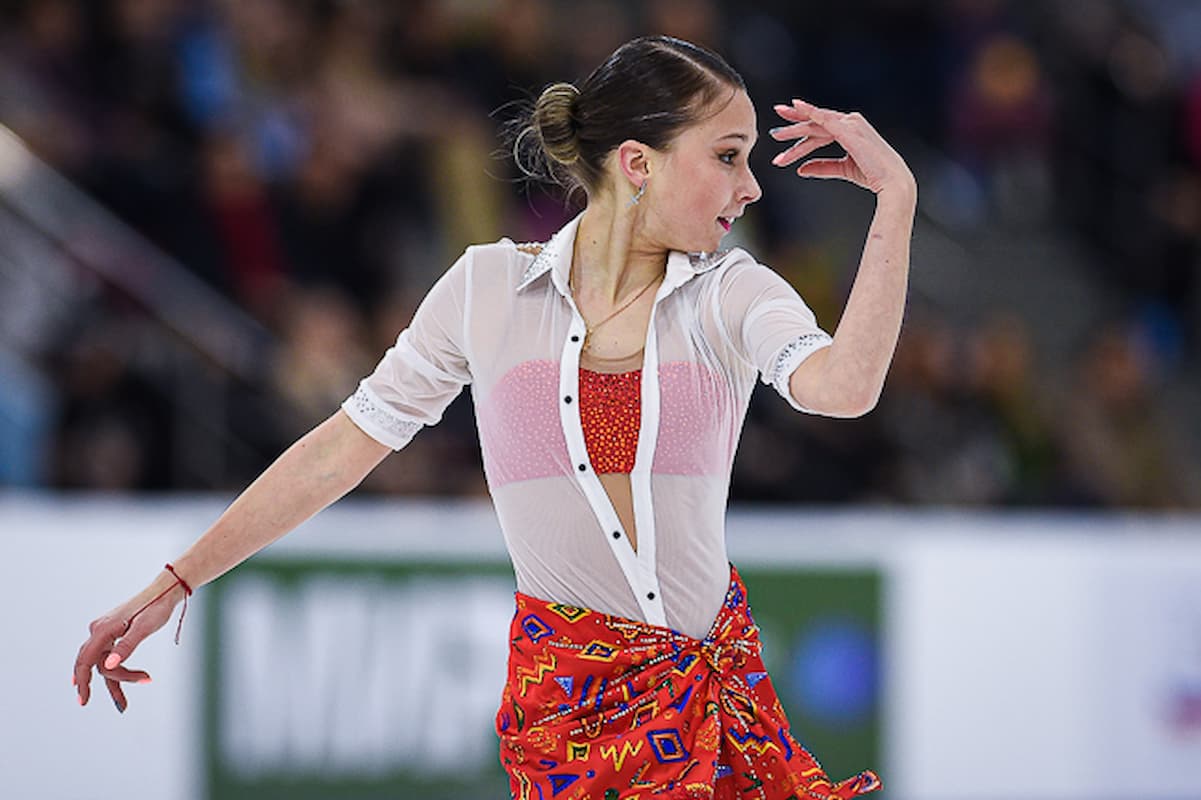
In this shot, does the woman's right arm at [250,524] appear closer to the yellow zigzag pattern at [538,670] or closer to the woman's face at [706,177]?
the yellow zigzag pattern at [538,670]

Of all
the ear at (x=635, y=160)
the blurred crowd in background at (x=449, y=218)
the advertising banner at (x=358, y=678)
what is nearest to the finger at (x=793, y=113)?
the ear at (x=635, y=160)

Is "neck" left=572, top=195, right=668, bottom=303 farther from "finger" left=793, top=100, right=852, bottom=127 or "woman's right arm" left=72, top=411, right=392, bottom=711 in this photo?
"woman's right arm" left=72, top=411, right=392, bottom=711

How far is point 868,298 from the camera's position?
234cm

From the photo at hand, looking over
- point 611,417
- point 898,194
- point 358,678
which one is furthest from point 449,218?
point 898,194

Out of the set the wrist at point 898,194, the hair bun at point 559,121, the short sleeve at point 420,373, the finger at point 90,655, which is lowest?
the finger at point 90,655

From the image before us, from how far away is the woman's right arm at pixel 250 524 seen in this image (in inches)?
108

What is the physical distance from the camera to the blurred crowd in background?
274 inches

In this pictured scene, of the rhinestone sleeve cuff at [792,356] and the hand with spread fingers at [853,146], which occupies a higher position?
the hand with spread fingers at [853,146]

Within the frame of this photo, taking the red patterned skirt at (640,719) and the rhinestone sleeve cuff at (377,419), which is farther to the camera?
the rhinestone sleeve cuff at (377,419)

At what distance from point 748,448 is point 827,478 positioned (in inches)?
15.4

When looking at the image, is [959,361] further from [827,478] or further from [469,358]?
[469,358]

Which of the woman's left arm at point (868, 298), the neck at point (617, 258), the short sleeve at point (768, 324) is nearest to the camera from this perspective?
the woman's left arm at point (868, 298)

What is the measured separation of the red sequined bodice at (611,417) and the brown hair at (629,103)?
33cm

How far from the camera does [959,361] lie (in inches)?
321
